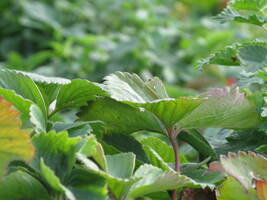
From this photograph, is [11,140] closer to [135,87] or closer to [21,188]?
[21,188]

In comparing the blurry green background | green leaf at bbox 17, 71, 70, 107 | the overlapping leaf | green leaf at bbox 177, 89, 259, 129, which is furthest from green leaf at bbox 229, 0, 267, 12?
the blurry green background

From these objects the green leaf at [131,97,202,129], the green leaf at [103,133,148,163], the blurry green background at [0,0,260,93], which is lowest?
the green leaf at [103,133,148,163]

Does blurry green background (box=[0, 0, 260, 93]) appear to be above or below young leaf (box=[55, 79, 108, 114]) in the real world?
above

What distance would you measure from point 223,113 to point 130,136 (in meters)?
0.11

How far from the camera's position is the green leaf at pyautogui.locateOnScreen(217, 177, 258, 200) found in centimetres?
53

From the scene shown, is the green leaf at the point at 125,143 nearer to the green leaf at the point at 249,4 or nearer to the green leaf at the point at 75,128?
the green leaf at the point at 75,128

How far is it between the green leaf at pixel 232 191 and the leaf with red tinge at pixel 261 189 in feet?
0.06

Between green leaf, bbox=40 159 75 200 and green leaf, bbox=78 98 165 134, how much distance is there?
0.17 m

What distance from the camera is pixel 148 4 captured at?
2883 mm

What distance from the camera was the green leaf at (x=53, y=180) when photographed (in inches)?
17.9

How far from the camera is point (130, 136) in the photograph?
65 centimetres

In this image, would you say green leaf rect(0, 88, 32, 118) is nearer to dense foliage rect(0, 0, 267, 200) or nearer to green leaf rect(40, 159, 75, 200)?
dense foliage rect(0, 0, 267, 200)

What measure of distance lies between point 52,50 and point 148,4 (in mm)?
540

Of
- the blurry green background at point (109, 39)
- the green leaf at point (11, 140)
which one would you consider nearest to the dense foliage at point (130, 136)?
the green leaf at point (11, 140)
